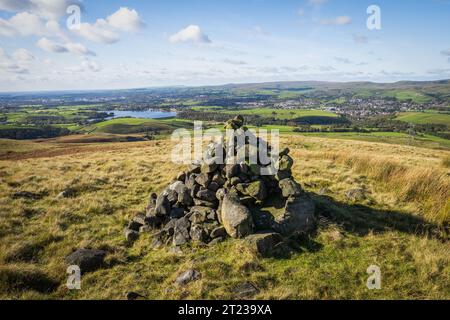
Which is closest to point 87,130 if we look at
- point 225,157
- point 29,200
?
point 29,200

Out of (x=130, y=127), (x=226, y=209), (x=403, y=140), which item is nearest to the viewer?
(x=226, y=209)

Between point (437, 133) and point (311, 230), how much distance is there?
317ft

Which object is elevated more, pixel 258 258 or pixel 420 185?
pixel 420 185

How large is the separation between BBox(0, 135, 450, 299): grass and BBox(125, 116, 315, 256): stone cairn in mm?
629

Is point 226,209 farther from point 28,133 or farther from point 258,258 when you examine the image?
point 28,133

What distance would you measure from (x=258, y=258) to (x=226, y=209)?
7.59 feet

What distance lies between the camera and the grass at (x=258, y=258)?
7.49 m

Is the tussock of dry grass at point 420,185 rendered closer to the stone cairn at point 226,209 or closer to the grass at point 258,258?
the grass at point 258,258

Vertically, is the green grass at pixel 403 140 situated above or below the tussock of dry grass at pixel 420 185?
below

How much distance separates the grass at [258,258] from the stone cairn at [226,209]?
0.63m

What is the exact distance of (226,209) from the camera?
1041 cm

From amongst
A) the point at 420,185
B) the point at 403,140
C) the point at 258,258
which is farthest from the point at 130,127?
the point at 258,258

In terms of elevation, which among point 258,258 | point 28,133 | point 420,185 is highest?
point 28,133

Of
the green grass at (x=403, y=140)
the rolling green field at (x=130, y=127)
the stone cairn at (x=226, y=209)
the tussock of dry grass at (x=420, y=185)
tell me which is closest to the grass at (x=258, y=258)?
the tussock of dry grass at (x=420, y=185)
